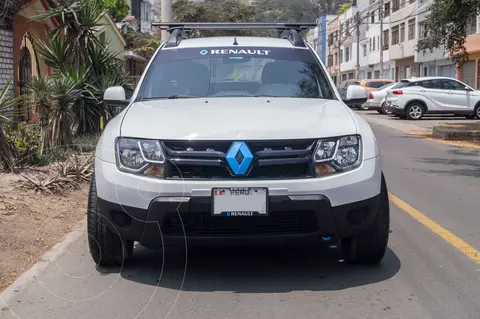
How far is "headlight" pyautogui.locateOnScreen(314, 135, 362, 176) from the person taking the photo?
458 centimetres

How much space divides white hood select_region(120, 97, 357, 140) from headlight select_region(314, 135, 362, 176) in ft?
0.20

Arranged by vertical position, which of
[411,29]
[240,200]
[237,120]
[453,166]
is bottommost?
[453,166]

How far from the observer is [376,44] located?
6244 centimetres

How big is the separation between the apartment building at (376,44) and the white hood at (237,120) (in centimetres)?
5256

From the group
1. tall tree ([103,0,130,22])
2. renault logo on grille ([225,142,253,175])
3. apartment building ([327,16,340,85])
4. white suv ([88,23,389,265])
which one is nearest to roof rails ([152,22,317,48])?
white suv ([88,23,389,265])

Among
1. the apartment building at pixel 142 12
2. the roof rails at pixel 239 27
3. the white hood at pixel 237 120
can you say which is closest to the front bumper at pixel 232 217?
the white hood at pixel 237 120

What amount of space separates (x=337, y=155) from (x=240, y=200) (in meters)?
0.78

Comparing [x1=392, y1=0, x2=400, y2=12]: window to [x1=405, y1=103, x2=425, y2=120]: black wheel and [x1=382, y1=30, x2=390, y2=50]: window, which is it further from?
[x1=405, y1=103, x2=425, y2=120]: black wheel

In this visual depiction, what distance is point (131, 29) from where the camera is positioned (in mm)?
43562

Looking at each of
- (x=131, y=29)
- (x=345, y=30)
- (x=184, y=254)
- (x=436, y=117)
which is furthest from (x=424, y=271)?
(x=345, y=30)

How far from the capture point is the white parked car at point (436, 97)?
25203mm

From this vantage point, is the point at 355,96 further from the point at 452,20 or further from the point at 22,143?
the point at 452,20

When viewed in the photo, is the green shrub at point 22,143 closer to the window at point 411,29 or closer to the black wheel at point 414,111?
the black wheel at point 414,111

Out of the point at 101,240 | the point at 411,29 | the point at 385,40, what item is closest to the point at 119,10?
the point at 411,29
